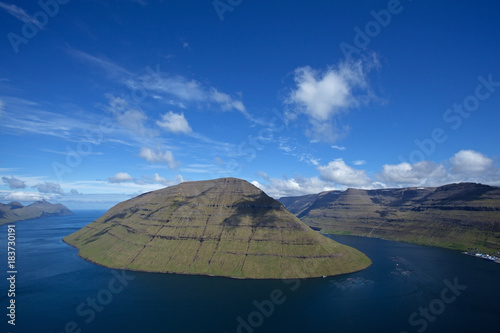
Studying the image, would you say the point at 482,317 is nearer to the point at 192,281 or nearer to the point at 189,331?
the point at 189,331

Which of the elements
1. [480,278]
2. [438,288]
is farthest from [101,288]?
[480,278]

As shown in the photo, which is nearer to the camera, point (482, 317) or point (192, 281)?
point (482, 317)

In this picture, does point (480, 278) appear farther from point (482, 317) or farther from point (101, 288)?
point (101, 288)

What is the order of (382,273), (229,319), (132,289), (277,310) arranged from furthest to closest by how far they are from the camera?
(382,273), (132,289), (277,310), (229,319)

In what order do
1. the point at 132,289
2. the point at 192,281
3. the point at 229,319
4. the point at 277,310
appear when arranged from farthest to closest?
the point at 192,281 → the point at 132,289 → the point at 277,310 → the point at 229,319

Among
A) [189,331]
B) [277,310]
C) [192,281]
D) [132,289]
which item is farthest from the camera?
[192,281]

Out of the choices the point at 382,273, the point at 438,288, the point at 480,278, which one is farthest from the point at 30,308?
the point at 480,278
